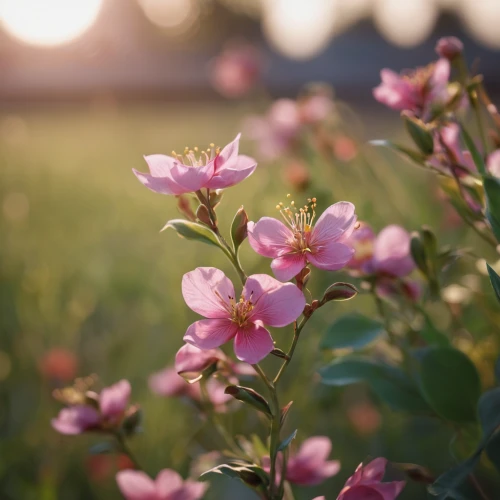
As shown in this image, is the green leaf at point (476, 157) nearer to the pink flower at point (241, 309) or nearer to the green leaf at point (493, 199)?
the green leaf at point (493, 199)

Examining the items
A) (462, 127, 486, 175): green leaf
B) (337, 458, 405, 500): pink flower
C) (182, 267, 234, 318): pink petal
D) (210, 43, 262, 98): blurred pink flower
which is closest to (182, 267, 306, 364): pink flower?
(182, 267, 234, 318): pink petal

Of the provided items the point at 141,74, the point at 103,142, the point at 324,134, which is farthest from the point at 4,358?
the point at 141,74

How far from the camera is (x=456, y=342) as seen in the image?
0.74m

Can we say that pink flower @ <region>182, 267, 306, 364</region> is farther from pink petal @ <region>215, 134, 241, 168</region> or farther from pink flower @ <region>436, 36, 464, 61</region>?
pink flower @ <region>436, 36, 464, 61</region>

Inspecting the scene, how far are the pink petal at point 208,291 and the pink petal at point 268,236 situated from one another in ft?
0.10

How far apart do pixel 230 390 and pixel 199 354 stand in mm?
88

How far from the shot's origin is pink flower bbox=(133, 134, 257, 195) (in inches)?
17.7

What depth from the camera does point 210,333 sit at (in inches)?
17.4

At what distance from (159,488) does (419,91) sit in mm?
387

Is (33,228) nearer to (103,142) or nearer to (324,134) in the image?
(324,134)

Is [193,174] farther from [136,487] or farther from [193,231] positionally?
[136,487]

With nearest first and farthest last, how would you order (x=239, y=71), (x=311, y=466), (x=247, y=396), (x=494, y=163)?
(x=247, y=396), (x=311, y=466), (x=494, y=163), (x=239, y=71)

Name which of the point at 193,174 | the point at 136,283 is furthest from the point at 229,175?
the point at 136,283

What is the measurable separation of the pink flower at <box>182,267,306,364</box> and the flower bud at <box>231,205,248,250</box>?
2cm
